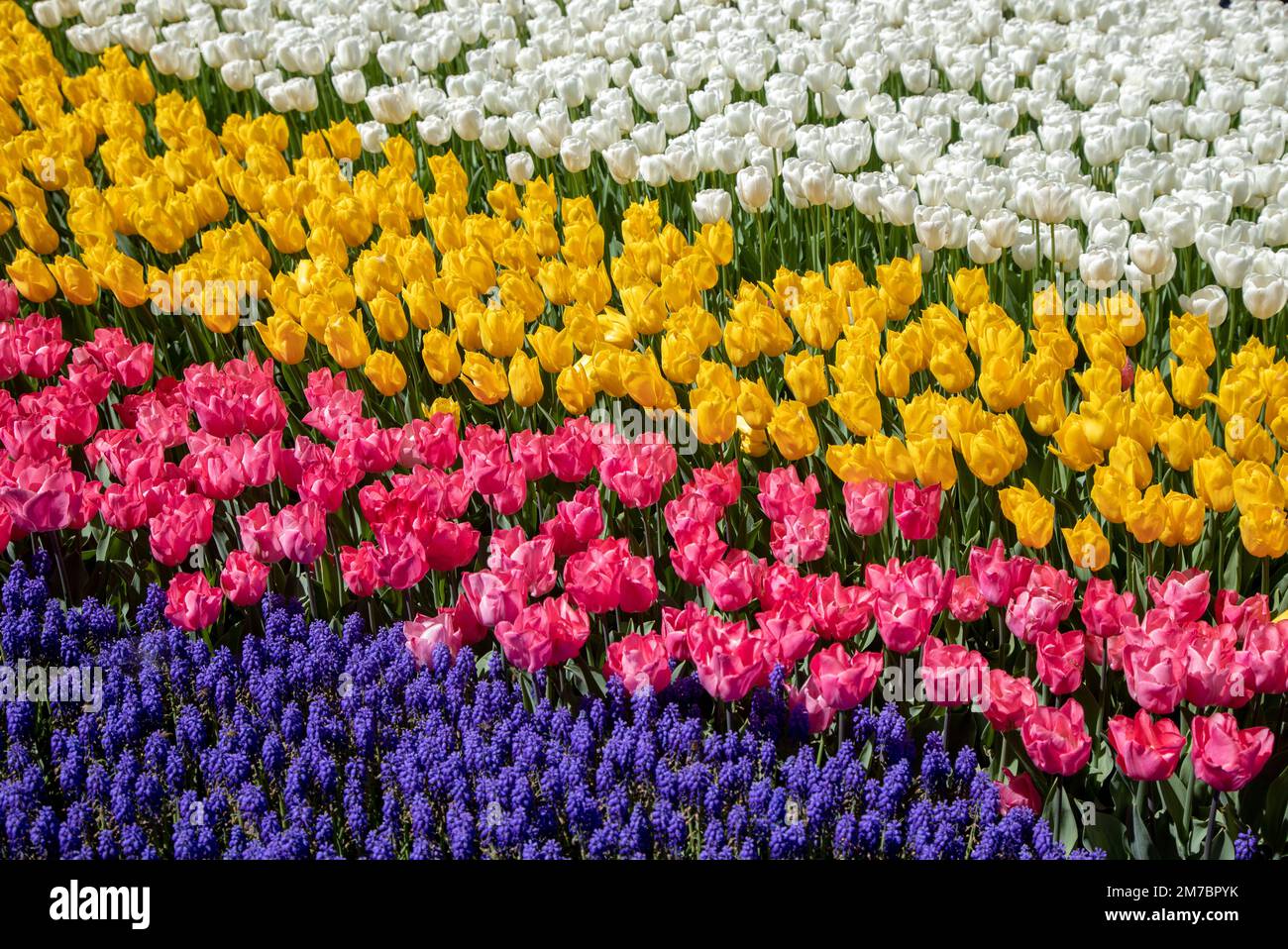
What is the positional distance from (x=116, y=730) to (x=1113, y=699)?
2110mm

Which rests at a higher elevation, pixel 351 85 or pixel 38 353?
pixel 351 85

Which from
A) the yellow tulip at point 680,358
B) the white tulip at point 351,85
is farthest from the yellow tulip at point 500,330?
the white tulip at point 351,85

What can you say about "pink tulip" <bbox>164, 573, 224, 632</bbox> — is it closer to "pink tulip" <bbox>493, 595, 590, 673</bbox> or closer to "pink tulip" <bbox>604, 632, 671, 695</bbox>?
"pink tulip" <bbox>493, 595, 590, 673</bbox>

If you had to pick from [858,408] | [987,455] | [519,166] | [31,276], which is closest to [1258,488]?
[987,455]

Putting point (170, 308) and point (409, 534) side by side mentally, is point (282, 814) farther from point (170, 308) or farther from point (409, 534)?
point (170, 308)

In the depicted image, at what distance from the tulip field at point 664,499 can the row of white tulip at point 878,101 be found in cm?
3

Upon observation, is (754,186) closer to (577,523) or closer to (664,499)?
(664,499)

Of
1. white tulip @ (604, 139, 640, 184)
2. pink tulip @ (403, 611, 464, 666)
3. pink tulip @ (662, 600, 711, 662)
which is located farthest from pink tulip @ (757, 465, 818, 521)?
white tulip @ (604, 139, 640, 184)

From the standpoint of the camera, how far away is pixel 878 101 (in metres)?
5.14

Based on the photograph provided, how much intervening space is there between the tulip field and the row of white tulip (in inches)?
1.2

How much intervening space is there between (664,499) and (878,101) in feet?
7.14

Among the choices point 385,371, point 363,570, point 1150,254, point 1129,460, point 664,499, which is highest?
point 1150,254
